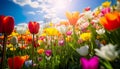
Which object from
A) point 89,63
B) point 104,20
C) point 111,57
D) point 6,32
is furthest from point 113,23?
point 6,32

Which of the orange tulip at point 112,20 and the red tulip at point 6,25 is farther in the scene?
the red tulip at point 6,25

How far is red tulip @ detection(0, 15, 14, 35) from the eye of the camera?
2.37 metres

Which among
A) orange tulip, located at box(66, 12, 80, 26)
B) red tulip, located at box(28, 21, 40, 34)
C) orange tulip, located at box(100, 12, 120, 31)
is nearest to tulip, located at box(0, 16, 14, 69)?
red tulip, located at box(28, 21, 40, 34)

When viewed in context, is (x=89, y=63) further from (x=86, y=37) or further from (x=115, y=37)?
(x=86, y=37)

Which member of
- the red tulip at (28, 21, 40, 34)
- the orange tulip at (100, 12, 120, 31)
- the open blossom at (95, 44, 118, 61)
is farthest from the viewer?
the red tulip at (28, 21, 40, 34)

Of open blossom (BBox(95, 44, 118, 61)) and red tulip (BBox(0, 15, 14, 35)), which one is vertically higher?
red tulip (BBox(0, 15, 14, 35))

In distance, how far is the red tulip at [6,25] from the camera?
237 centimetres

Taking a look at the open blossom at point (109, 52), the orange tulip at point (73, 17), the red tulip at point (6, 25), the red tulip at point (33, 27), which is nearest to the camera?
the open blossom at point (109, 52)

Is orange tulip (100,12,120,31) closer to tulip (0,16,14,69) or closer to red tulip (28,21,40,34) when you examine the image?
tulip (0,16,14,69)

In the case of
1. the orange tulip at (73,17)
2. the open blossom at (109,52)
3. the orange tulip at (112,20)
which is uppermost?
the orange tulip at (73,17)

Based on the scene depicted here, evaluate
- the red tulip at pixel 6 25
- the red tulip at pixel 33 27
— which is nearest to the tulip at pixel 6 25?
the red tulip at pixel 6 25

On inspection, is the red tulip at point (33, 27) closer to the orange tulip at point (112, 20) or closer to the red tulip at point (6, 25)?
the red tulip at point (6, 25)

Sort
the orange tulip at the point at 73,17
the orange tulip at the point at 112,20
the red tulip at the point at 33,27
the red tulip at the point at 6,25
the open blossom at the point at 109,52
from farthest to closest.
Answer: the orange tulip at the point at 73,17, the red tulip at the point at 33,27, the red tulip at the point at 6,25, the orange tulip at the point at 112,20, the open blossom at the point at 109,52

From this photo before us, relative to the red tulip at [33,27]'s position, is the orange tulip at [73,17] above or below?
above
